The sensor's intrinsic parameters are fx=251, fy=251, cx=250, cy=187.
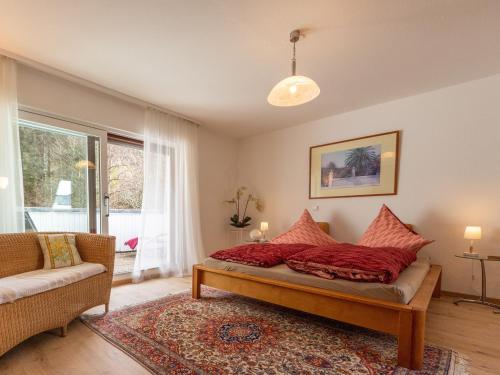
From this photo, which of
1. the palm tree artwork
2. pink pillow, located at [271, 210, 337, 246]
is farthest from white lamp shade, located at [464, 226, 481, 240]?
pink pillow, located at [271, 210, 337, 246]

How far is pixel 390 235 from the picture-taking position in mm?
2973

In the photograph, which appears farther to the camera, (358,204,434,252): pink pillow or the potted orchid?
the potted orchid

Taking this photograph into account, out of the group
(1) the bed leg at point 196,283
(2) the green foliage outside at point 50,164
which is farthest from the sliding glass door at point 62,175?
(1) the bed leg at point 196,283

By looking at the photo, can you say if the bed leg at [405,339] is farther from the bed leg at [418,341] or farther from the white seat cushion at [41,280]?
the white seat cushion at [41,280]

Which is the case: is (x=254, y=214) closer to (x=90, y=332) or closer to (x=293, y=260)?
(x=293, y=260)

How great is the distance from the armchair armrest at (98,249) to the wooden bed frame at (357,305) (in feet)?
3.17

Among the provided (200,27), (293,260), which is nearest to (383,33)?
(200,27)

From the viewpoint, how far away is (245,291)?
2.36 meters

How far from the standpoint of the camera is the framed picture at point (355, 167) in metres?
3.39

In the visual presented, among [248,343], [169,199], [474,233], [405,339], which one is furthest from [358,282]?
[169,199]

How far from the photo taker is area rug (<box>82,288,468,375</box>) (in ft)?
5.08

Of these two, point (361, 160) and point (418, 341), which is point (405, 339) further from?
point (361, 160)

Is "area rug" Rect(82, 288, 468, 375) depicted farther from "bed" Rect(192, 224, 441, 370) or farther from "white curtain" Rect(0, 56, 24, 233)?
"white curtain" Rect(0, 56, 24, 233)

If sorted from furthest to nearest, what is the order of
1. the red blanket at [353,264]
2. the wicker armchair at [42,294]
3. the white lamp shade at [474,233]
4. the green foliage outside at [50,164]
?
1. the green foliage outside at [50,164]
2. the white lamp shade at [474,233]
3. the red blanket at [353,264]
4. the wicker armchair at [42,294]
